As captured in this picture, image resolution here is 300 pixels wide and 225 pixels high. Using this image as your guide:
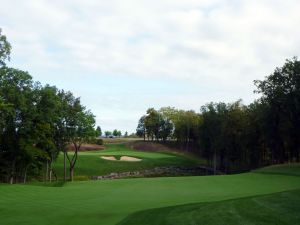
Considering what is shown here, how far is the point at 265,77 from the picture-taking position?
63781 millimetres

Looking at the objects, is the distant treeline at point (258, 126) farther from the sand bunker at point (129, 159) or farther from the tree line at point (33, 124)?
the tree line at point (33, 124)

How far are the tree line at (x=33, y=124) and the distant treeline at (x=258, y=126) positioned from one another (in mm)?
26986

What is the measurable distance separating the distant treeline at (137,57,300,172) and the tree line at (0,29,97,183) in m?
27.0

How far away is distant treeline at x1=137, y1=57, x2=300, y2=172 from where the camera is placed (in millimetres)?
60906

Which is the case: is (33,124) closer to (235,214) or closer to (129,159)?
(129,159)

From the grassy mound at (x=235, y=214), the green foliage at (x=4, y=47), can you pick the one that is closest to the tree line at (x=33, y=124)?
the green foliage at (x=4, y=47)

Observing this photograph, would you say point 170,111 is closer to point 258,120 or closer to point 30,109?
point 258,120

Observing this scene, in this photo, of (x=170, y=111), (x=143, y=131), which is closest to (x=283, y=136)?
(x=170, y=111)

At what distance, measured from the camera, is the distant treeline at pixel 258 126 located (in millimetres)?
60906

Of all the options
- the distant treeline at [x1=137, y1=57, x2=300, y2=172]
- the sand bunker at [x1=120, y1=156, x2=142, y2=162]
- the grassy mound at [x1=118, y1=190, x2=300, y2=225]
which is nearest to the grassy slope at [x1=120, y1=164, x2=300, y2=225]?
the grassy mound at [x1=118, y1=190, x2=300, y2=225]

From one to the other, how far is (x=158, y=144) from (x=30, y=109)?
77692 millimetres

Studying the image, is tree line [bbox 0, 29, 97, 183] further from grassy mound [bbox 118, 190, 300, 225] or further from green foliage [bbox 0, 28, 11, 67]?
grassy mound [bbox 118, 190, 300, 225]

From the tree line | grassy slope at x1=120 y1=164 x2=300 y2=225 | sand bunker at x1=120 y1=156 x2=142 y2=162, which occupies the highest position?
the tree line

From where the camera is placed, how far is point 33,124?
50.8 meters
